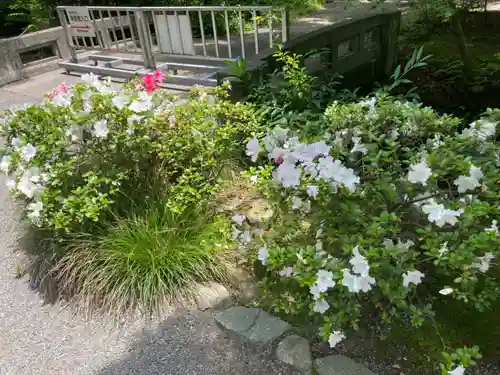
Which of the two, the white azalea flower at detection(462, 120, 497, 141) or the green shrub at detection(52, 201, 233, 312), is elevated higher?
the white azalea flower at detection(462, 120, 497, 141)

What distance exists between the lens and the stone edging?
6.33ft

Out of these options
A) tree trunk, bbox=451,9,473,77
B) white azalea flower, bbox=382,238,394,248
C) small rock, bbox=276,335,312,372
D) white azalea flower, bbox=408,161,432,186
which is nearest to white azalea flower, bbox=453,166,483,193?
white azalea flower, bbox=408,161,432,186

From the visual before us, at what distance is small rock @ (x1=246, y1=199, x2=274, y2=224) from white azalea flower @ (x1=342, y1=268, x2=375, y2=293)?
4.41 feet

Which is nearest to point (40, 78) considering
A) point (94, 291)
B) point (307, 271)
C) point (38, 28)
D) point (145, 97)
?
point (38, 28)

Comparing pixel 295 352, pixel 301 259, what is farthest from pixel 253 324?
pixel 301 259

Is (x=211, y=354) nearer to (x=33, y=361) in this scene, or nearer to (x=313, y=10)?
(x=33, y=361)

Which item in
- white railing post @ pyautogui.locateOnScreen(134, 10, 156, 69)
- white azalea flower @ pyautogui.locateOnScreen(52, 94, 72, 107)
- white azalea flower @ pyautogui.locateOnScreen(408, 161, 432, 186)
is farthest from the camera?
white railing post @ pyautogui.locateOnScreen(134, 10, 156, 69)

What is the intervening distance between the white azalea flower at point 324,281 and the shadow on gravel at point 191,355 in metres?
0.63

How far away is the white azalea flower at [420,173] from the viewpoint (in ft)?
5.27

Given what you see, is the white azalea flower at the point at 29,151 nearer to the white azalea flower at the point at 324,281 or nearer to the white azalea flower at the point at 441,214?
the white azalea flower at the point at 324,281

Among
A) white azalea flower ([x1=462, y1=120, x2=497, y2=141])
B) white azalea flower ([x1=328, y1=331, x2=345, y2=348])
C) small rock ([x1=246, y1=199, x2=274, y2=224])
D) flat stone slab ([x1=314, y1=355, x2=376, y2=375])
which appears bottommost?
flat stone slab ([x1=314, y1=355, x2=376, y2=375])

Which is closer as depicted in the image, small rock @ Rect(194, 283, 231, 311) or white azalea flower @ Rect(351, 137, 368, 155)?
white azalea flower @ Rect(351, 137, 368, 155)

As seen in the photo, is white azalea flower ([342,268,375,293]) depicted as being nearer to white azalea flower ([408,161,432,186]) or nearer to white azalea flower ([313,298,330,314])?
white azalea flower ([313,298,330,314])

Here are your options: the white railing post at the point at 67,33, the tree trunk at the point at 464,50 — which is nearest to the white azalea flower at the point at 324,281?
the tree trunk at the point at 464,50
